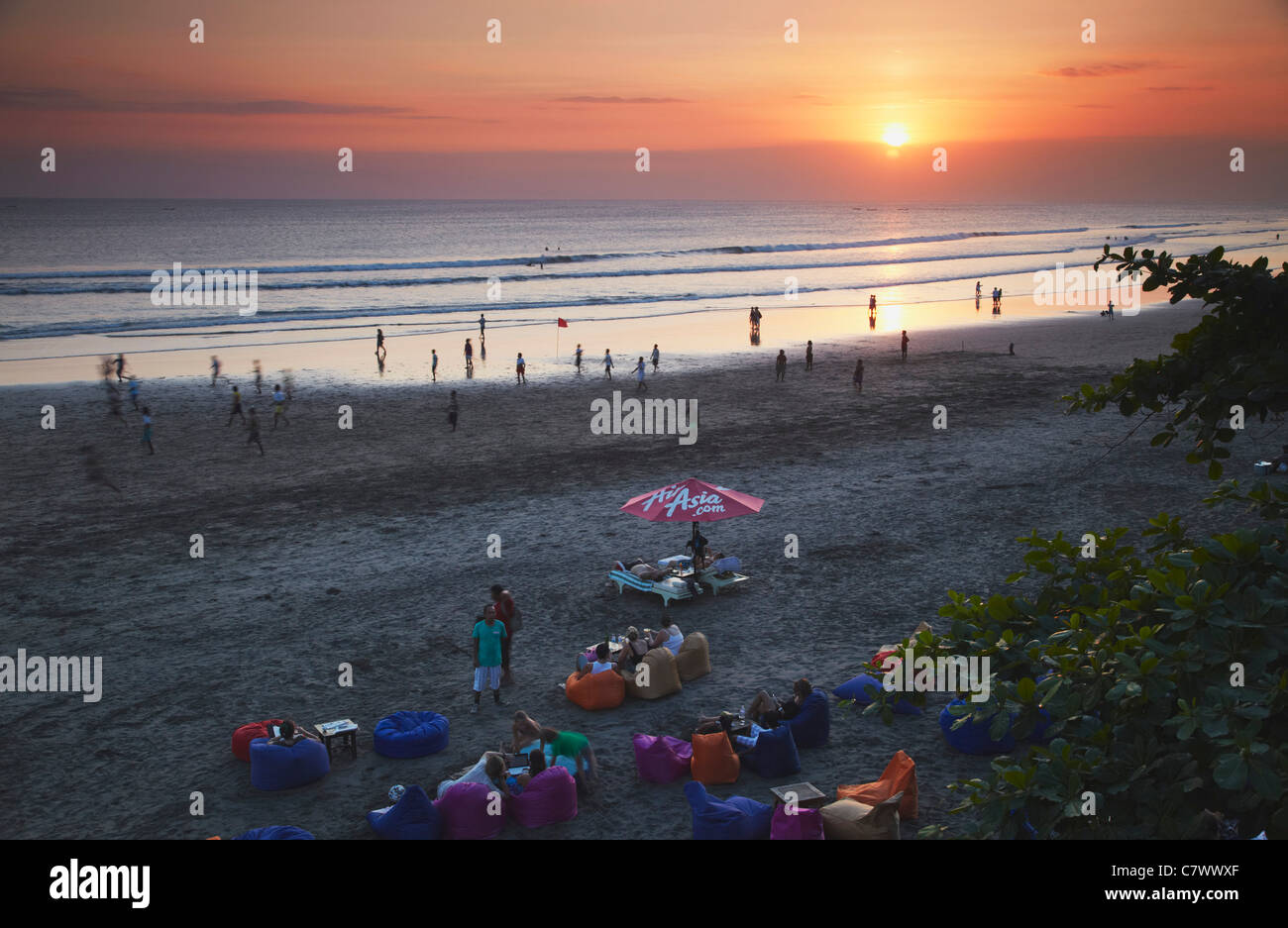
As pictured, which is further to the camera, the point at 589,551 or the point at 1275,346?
the point at 589,551

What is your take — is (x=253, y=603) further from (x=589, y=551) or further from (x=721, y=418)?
(x=721, y=418)

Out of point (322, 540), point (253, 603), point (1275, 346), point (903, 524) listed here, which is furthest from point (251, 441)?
point (1275, 346)

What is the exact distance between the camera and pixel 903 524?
63.5 feet

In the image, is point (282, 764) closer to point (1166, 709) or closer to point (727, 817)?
point (727, 817)

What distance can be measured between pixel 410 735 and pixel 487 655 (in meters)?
1.50

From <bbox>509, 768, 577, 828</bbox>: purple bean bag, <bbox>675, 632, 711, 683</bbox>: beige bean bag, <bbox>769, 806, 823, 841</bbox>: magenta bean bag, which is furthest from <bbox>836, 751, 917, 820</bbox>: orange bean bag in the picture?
<bbox>675, 632, 711, 683</bbox>: beige bean bag

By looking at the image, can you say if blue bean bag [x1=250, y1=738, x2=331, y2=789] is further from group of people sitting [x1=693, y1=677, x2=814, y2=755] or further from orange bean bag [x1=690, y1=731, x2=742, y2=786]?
group of people sitting [x1=693, y1=677, x2=814, y2=755]

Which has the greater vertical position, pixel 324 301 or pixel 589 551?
pixel 324 301

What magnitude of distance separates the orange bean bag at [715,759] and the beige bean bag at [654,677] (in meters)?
2.11

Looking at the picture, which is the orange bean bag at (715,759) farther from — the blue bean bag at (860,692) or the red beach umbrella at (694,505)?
the red beach umbrella at (694,505)

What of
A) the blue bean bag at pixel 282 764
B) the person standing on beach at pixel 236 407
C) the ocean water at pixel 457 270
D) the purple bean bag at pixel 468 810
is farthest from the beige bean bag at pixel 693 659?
the ocean water at pixel 457 270

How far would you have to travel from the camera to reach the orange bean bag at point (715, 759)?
405 inches
